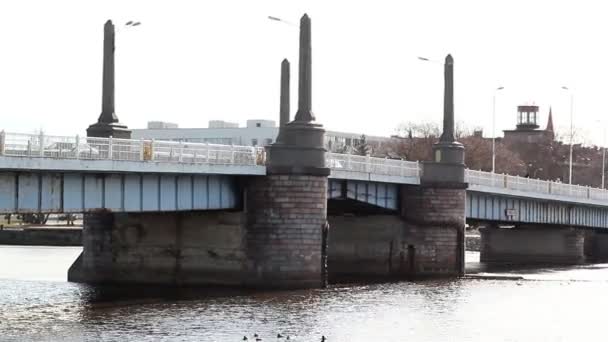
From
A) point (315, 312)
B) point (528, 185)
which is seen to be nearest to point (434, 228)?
point (528, 185)

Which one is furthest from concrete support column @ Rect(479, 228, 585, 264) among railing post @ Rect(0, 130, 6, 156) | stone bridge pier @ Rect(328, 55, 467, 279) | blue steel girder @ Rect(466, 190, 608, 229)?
railing post @ Rect(0, 130, 6, 156)

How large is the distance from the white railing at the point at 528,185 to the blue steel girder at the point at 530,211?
787 mm

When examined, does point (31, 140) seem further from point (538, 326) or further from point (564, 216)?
point (564, 216)

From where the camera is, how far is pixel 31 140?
4475cm

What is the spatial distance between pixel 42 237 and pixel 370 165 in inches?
2171

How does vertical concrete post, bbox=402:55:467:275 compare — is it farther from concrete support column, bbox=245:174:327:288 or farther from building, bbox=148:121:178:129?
building, bbox=148:121:178:129

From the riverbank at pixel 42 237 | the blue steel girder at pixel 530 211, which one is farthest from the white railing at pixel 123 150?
the riverbank at pixel 42 237

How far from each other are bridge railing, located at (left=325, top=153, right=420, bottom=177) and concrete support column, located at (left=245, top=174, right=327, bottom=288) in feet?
13.5

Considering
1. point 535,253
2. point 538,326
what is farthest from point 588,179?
point 538,326

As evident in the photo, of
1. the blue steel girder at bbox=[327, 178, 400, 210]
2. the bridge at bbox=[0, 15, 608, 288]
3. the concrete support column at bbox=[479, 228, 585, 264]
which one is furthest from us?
the concrete support column at bbox=[479, 228, 585, 264]

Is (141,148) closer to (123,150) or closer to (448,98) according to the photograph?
(123,150)

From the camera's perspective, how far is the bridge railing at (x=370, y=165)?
64.3m

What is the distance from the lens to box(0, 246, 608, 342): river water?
4303 centimetres

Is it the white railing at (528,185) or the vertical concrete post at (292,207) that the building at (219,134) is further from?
the vertical concrete post at (292,207)
